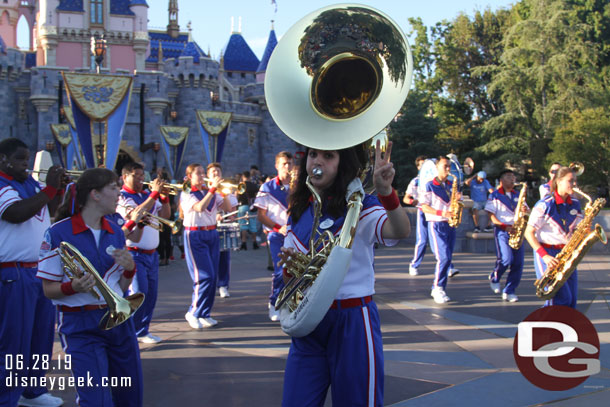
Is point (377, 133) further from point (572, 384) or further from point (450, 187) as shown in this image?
point (450, 187)

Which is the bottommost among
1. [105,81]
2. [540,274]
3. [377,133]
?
[540,274]

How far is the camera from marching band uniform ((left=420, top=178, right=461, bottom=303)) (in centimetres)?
866

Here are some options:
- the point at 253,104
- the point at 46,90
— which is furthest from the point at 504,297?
the point at 253,104

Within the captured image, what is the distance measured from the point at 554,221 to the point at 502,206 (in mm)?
3128

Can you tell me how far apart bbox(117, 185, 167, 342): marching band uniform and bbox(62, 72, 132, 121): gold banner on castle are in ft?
17.1

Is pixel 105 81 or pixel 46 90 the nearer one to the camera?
pixel 105 81

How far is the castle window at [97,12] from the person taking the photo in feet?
171

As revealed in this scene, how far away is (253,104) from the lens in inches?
1897

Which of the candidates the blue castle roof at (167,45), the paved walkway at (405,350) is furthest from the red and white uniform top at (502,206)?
the blue castle roof at (167,45)

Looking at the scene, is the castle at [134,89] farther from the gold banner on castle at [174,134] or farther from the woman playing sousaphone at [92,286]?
the woman playing sousaphone at [92,286]

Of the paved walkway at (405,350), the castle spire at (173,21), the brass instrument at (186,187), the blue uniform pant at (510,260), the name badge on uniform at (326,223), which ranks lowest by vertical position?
the paved walkway at (405,350)

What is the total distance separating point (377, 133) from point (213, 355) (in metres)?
3.71

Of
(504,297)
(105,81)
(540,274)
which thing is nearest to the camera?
(540,274)

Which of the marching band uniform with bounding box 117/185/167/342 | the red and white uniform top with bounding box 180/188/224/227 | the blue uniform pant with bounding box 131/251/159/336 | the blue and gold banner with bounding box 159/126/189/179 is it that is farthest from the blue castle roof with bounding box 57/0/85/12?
the blue uniform pant with bounding box 131/251/159/336
